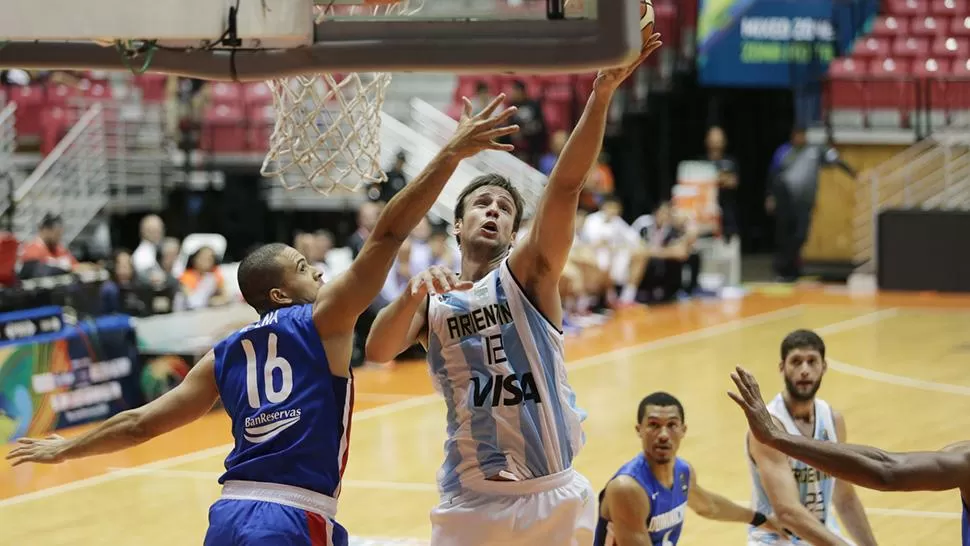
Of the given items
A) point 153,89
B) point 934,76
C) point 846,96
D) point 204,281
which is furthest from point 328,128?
point 846,96

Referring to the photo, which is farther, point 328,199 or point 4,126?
point 328,199

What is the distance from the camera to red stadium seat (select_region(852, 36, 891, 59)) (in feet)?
68.0

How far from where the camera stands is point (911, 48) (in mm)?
20656

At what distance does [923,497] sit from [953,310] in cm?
876

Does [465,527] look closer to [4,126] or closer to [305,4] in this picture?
[305,4]

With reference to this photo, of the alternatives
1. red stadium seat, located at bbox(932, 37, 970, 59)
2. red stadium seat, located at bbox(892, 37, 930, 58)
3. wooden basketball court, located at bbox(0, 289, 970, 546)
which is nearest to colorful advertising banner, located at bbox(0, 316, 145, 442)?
wooden basketball court, located at bbox(0, 289, 970, 546)

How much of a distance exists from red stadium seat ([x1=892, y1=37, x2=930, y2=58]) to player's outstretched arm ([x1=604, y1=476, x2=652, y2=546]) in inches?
625

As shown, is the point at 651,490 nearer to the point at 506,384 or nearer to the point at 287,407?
the point at 506,384

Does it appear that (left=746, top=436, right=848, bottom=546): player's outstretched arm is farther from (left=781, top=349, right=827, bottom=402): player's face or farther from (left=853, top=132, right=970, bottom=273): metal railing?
(left=853, top=132, right=970, bottom=273): metal railing

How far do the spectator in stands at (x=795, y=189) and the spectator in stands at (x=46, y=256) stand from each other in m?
9.93

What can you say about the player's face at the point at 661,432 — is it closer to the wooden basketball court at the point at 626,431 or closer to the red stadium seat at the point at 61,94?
the wooden basketball court at the point at 626,431

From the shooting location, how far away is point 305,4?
464 centimetres

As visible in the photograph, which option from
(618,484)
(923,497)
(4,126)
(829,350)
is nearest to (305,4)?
(618,484)

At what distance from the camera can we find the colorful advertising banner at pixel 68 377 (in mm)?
10852
